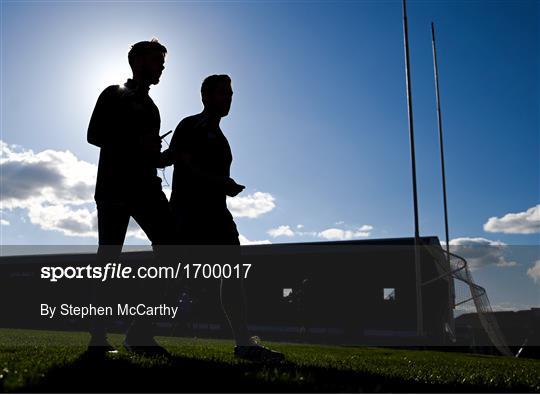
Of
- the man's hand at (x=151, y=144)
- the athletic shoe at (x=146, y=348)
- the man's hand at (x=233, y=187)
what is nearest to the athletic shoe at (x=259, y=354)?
the athletic shoe at (x=146, y=348)

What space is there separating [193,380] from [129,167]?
1.90m

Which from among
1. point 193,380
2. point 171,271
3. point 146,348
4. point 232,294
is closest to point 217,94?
point 171,271

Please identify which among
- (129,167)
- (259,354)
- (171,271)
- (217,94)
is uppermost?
(217,94)

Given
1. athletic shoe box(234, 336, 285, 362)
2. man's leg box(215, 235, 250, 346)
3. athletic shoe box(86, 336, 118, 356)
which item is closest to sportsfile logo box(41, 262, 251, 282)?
man's leg box(215, 235, 250, 346)

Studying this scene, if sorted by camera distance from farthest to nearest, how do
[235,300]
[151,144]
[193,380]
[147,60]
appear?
1. [235,300]
2. [147,60]
3. [151,144]
4. [193,380]

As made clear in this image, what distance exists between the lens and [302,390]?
7.59ft

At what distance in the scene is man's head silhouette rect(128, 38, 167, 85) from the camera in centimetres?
398

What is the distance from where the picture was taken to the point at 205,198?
430 cm

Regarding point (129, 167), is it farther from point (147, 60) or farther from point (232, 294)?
point (232, 294)

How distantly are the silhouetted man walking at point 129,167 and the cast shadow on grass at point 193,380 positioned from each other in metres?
0.90

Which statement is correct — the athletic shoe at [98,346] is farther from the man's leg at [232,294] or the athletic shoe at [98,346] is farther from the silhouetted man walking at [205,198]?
the man's leg at [232,294]

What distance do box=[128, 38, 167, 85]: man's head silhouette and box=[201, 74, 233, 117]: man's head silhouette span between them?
65cm

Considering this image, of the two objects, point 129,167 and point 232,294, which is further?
point 232,294

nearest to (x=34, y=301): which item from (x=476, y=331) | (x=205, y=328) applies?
(x=205, y=328)
